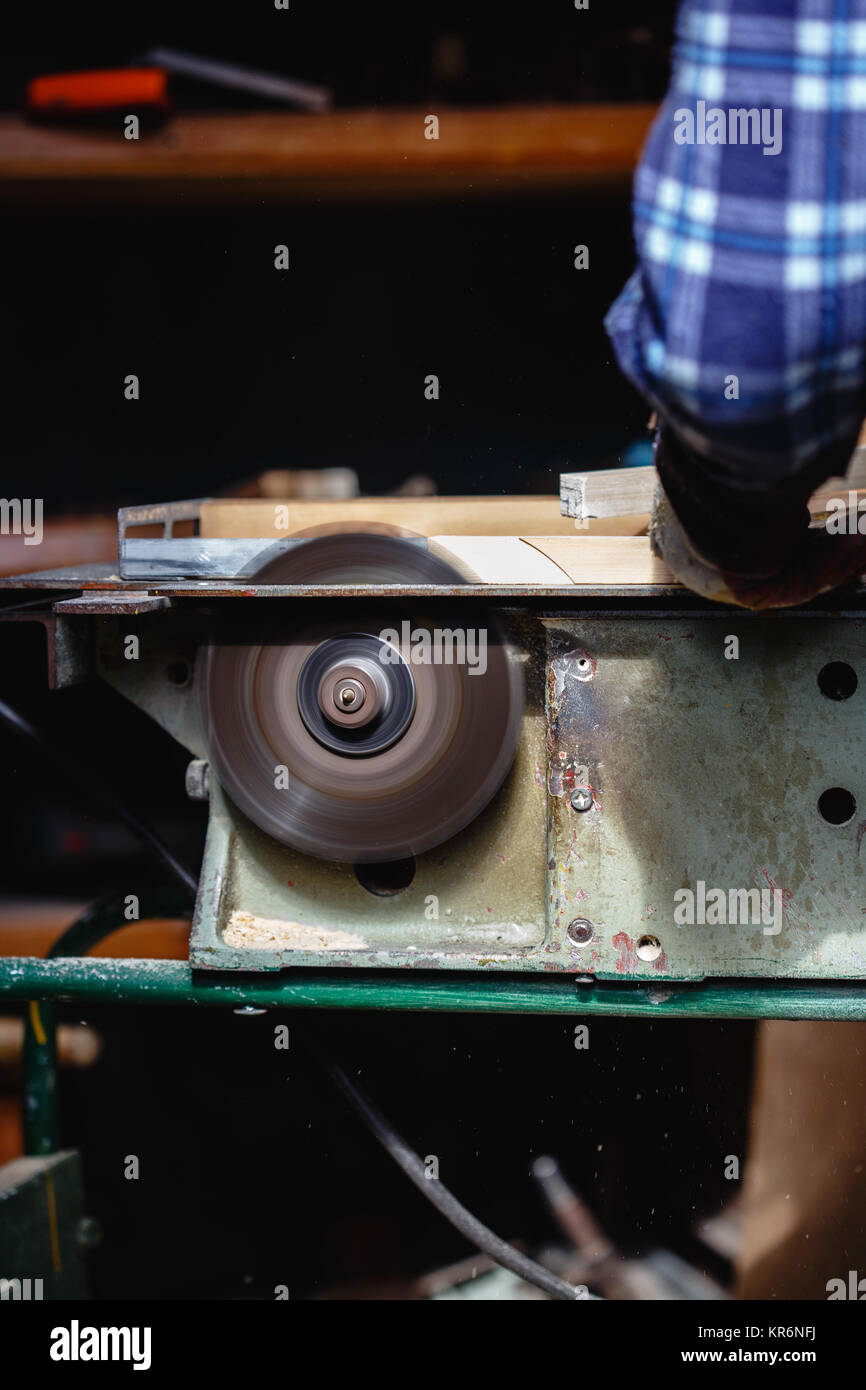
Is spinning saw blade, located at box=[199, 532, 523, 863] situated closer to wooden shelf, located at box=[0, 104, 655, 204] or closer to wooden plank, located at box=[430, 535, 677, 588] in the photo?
wooden plank, located at box=[430, 535, 677, 588]

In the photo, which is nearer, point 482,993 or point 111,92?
point 482,993

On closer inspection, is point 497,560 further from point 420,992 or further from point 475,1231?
point 475,1231

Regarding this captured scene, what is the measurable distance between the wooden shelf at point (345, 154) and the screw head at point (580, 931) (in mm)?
1432

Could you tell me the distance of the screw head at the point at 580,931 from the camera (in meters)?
1.13

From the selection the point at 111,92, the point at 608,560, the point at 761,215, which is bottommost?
the point at 608,560

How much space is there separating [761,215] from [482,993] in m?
0.85

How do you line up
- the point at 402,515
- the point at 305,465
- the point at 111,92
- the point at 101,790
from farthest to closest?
the point at 305,465
the point at 111,92
the point at 101,790
the point at 402,515

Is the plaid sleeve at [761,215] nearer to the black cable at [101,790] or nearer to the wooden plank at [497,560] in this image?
the wooden plank at [497,560]

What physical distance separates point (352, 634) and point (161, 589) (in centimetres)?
23

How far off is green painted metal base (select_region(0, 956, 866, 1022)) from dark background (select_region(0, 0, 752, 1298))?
91 centimetres

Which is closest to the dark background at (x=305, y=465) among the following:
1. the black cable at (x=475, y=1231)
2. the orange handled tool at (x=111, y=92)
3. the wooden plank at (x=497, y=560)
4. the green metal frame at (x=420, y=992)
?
the orange handled tool at (x=111, y=92)

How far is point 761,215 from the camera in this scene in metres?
0.66

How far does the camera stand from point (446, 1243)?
217 cm

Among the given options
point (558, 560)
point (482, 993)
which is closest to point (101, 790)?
point (482, 993)
